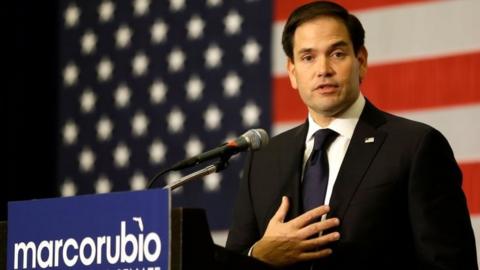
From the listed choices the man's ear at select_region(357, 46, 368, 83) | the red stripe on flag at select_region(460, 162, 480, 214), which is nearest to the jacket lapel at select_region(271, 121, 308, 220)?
the man's ear at select_region(357, 46, 368, 83)

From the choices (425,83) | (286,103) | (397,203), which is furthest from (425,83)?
(397,203)

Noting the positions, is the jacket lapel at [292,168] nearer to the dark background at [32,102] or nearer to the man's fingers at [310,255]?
the man's fingers at [310,255]

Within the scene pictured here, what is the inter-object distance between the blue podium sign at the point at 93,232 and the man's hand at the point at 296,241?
0.48 meters

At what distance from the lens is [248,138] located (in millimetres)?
2264

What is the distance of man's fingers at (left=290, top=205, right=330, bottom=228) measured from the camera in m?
2.30

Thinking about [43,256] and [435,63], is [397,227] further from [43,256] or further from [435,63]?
[435,63]

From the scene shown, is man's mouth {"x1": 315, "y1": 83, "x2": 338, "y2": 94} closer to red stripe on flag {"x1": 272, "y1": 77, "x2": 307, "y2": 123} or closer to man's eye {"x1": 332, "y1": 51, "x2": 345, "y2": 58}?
man's eye {"x1": 332, "y1": 51, "x2": 345, "y2": 58}

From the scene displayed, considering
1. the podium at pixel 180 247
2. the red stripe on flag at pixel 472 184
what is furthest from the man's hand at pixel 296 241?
the red stripe on flag at pixel 472 184

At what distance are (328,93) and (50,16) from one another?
2.71 m

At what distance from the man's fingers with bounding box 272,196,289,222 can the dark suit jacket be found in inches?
1.8

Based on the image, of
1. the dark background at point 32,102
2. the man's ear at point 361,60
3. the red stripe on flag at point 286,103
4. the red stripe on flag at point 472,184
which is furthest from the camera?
the dark background at point 32,102

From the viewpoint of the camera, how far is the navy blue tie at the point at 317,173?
8.27 feet

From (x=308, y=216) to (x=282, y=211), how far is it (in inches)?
5.3

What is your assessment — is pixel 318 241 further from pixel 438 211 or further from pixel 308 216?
pixel 438 211
